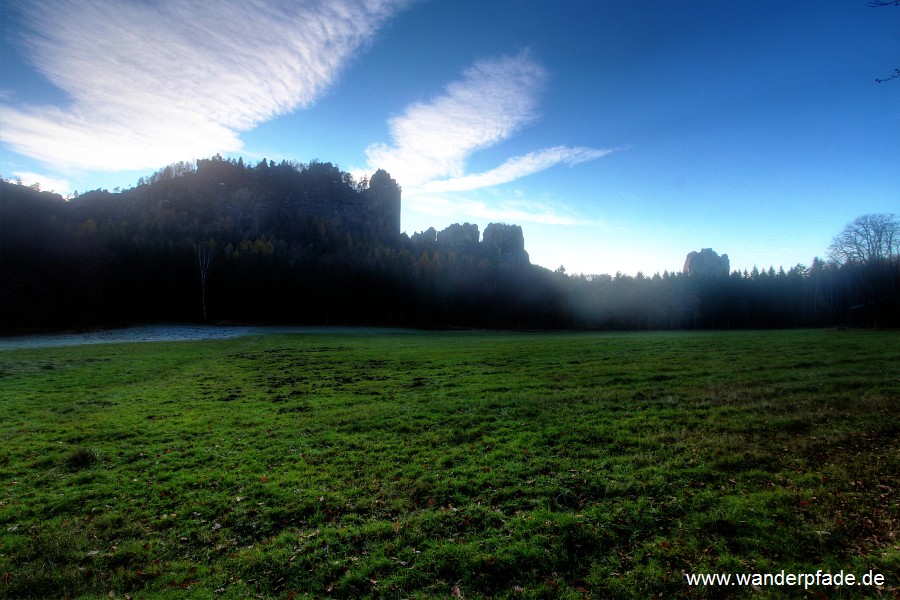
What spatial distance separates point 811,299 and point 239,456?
456ft

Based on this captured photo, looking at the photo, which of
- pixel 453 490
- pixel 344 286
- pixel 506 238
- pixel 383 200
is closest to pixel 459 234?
pixel 506 238

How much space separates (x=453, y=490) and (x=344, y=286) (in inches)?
3153

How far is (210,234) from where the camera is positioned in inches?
4441

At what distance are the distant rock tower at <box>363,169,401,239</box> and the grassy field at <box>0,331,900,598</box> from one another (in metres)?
168

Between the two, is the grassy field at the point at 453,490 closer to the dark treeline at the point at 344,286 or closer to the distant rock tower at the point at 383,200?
the dark treeline at the point at 344,286

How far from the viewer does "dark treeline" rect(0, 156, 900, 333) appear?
71188mm

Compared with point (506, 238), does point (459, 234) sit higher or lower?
higher

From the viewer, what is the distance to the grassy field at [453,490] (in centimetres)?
669

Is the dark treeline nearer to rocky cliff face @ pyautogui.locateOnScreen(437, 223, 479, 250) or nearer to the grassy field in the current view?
rocky cliff face @ pyautogui.locateOnScreen(437, 223, 479, 250)

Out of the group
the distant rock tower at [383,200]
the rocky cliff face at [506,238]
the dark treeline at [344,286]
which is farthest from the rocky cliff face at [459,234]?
the dark treeline at [344,286]

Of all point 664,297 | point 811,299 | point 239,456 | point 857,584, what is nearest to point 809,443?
point 857,584

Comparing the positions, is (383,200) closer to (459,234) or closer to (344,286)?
(459,234)

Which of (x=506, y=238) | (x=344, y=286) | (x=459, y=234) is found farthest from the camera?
(x=459, y=234)

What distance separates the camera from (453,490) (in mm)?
9391
